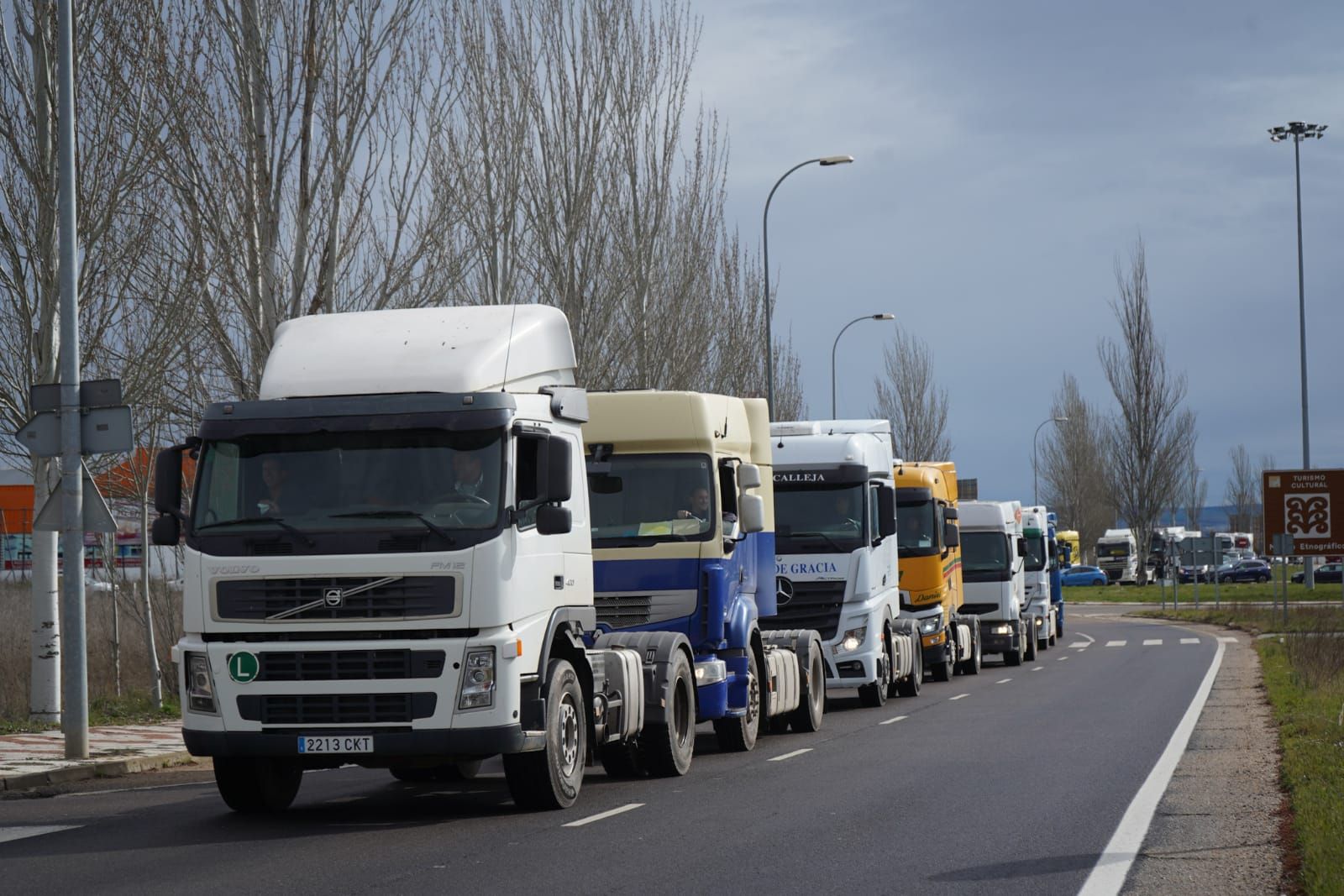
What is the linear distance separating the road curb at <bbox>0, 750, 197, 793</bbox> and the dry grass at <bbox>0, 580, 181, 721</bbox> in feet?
12.0

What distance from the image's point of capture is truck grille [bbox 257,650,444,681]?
10.8 metres

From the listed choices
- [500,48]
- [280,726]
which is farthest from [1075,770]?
[500,48]

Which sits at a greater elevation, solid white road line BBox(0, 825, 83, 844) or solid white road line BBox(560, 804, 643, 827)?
solid white road line BBox(0, 825, 83, 844)

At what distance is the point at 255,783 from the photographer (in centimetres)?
1209

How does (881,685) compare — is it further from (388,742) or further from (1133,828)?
(388,742)

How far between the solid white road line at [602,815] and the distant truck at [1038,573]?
2892 centimetres

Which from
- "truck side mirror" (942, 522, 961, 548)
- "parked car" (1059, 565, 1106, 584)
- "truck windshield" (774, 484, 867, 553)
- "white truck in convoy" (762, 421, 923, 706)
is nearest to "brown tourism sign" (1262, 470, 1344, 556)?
"truck side mirror" (942, 522, 961, 548)

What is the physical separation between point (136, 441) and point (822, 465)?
30.1ft

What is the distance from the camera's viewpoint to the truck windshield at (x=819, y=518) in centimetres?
2145

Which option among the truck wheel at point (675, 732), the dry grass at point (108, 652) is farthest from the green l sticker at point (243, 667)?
the dry grass at point (108, 652)

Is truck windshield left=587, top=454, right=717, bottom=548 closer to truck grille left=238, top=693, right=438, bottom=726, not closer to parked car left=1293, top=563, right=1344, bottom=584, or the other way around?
truck grille left=238, top=693, right=438, bottom=726

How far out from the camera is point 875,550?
72.1 ft

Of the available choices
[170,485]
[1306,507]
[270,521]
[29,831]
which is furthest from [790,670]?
[1306,507]

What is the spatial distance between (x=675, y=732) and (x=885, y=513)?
8710 millimetres
